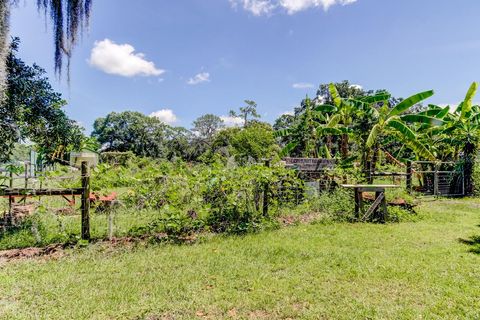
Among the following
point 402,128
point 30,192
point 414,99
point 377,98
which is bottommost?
point 30,192

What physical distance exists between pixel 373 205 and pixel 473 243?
209 cm

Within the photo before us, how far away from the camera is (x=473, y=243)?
17.9ft

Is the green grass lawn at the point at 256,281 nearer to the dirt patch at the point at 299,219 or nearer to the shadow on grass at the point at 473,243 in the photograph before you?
the shadow on grass at the point at 473,243

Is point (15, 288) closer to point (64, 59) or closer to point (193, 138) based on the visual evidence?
point (64, 59)

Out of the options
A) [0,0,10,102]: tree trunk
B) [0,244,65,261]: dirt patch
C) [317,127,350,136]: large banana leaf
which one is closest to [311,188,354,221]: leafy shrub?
[317,127,350,136]: large banana leaf

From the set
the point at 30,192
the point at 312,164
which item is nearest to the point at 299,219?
the point at 312,164

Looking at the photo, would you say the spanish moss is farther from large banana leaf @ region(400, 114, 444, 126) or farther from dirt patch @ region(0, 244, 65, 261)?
large banana leaf @ region(400, 114, 444, 126)

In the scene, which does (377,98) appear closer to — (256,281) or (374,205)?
(374,205)

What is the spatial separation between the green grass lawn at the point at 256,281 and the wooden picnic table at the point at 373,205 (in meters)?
1.51

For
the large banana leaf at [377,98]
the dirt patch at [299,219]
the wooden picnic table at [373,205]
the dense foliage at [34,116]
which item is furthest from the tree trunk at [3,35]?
the large banana leaf at [377,98]

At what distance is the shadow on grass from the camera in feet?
16.4

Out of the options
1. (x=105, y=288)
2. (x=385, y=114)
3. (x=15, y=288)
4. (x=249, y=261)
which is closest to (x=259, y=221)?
(x=249, y=261)

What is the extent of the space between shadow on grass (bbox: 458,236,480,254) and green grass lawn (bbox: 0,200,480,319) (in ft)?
0.42

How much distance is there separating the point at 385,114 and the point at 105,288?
1012cm
